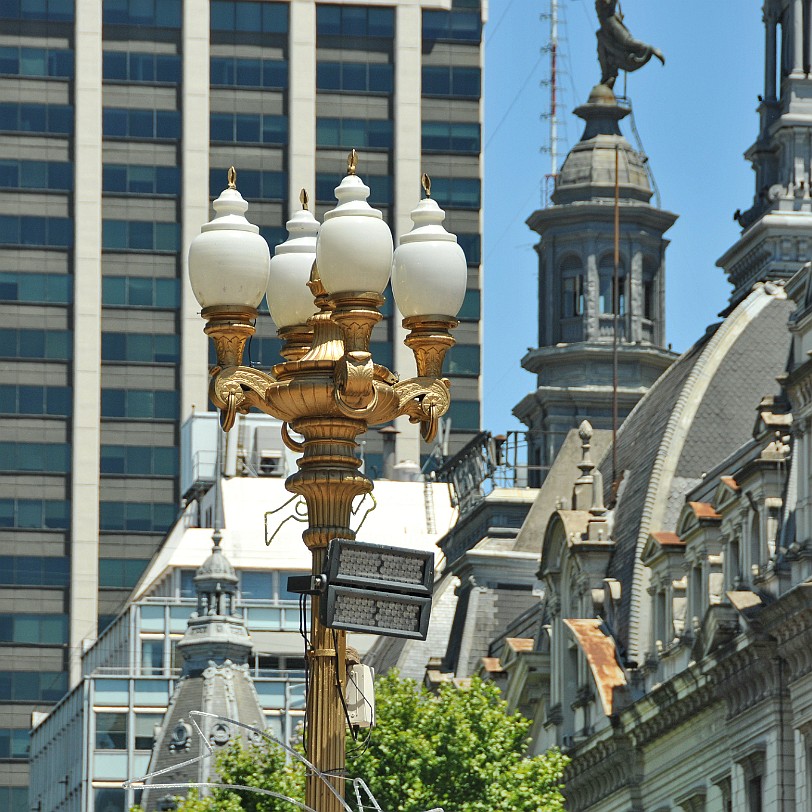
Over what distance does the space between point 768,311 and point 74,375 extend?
98.9 m

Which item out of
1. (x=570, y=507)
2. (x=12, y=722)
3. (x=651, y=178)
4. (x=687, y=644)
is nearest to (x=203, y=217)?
(x=12, y=722)

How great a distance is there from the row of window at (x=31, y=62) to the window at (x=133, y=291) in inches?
474

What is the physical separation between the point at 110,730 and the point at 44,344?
2657 inches

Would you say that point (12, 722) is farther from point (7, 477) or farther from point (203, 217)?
point (203, 217)

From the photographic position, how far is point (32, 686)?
518ft

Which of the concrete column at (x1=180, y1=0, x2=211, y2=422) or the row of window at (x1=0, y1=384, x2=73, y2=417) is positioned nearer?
the row of window at (x1=0, y1=384, x2=73, y2=417)

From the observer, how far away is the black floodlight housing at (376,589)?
71.3 ft

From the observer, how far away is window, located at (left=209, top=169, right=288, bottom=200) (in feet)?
547

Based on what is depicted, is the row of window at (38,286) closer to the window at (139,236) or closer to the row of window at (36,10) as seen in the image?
the window at (139,236)

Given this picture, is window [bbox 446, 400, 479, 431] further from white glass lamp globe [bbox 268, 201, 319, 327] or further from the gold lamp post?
the gold lamp post

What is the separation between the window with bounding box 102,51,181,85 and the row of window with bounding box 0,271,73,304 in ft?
39.2

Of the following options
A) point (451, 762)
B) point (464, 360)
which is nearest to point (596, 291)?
point (451, 762)

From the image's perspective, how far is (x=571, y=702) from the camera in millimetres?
67812

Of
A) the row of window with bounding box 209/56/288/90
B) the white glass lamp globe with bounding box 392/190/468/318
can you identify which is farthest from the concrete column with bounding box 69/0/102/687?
the white glass lamp globe with bounding box 392/190/468/318
